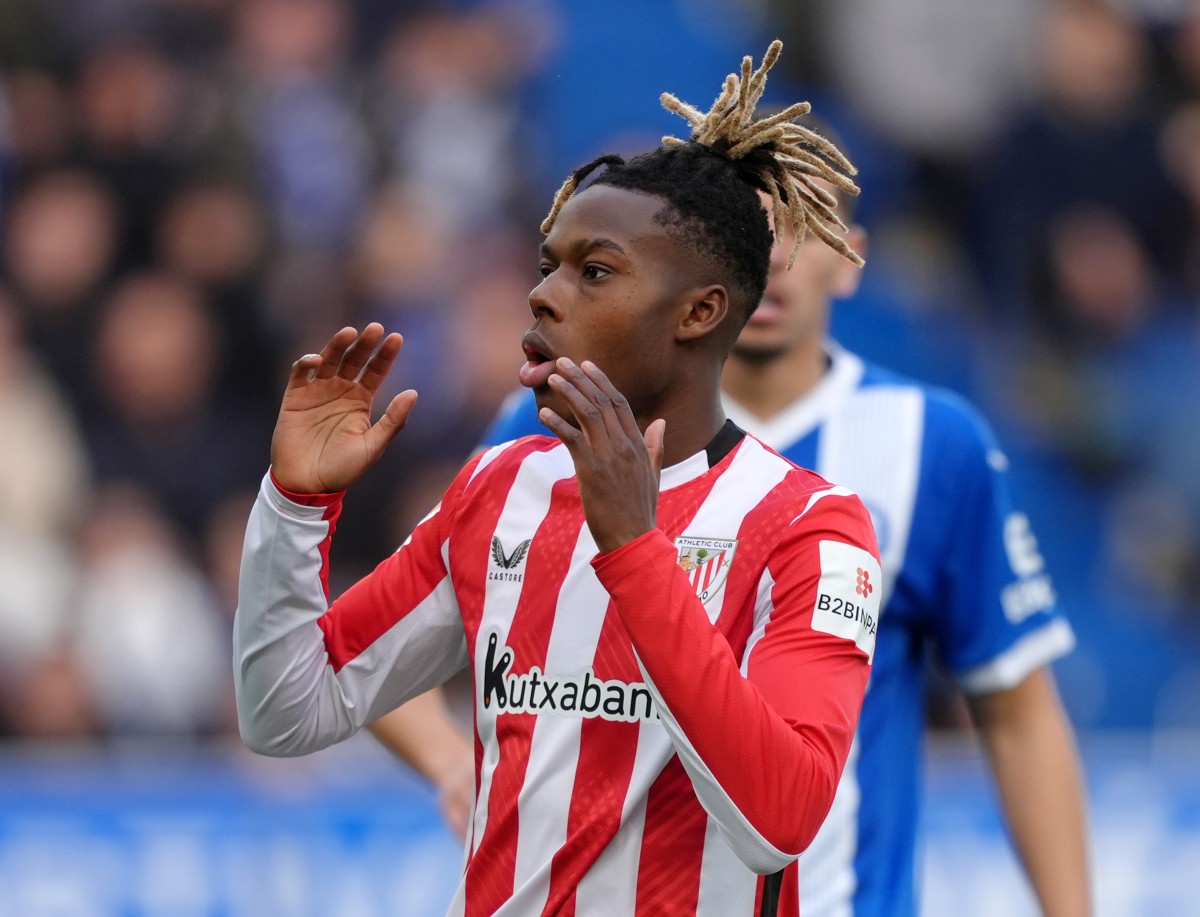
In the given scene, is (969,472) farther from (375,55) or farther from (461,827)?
(375,55)

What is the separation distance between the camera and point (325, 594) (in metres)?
2.49

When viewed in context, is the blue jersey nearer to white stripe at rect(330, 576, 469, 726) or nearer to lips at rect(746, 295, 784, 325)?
lips at rect(746, 295, 784, 325)

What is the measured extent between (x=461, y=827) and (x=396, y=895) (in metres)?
2.34

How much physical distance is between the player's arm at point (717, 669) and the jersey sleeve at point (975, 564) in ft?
4.29

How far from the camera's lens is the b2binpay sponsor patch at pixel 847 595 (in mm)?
2242

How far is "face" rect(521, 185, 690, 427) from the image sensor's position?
234 cm

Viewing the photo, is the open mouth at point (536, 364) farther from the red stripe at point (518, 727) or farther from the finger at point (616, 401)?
the red stripe at point (518, 727)

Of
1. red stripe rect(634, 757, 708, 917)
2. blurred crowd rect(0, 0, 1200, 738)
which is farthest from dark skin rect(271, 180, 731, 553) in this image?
blurred crowd rect(0, 0, 1200, 738)

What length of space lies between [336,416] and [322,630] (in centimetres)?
31

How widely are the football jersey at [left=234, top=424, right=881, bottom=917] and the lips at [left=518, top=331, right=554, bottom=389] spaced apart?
9.6 inches

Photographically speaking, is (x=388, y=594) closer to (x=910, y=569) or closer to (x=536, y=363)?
(x=536, y=363)

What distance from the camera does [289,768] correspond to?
5.98m

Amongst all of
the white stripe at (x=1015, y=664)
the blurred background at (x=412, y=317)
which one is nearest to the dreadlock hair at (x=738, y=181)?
the white stripe at (x=1015, y=664)

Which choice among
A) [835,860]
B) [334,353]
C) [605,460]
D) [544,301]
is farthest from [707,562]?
[835,860]
